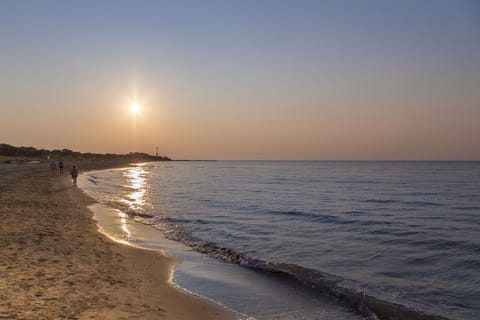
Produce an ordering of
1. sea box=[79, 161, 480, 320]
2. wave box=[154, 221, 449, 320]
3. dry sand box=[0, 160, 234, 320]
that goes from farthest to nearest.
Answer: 1. sea box=[79, 161, 480, 320]
2. wave box=[154, 221, 449, 320]
3. dry sand box=[0, 160, 234, 320]

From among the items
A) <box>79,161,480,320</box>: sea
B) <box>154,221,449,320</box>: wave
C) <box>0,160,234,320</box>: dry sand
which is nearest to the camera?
<box>0,160,234,320</box>: dry sand

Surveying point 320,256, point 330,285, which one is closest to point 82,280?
point 330,285

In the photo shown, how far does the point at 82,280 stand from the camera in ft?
26.9

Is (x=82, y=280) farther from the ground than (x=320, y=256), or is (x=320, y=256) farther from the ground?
(x=82, y=280)

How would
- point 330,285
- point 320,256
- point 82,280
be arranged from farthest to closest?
point 320,256 < point 330,285 < point 82,280

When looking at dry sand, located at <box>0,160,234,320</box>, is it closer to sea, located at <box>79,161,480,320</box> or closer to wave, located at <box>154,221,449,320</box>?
sea, located at <box>79,161,480,320</box>

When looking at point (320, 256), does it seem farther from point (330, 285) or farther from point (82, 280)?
point (82, 280)

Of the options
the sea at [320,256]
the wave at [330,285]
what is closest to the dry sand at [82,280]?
the sea at [320,256]

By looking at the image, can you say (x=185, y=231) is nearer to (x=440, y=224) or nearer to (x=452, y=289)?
(x=452, y=289)

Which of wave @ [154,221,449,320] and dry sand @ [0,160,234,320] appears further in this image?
wave @ [154,221,449,320]

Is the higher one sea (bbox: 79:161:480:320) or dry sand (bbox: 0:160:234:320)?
dry sand (bbox: 0:160:234:320)

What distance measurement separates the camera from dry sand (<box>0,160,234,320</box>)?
21.3ft

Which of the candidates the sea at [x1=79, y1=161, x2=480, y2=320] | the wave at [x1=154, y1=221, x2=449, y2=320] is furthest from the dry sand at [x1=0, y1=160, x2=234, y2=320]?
the wave at [x1=154, y1=221, x2=449, y2=320]

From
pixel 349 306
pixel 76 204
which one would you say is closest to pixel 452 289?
pixel 349 306
